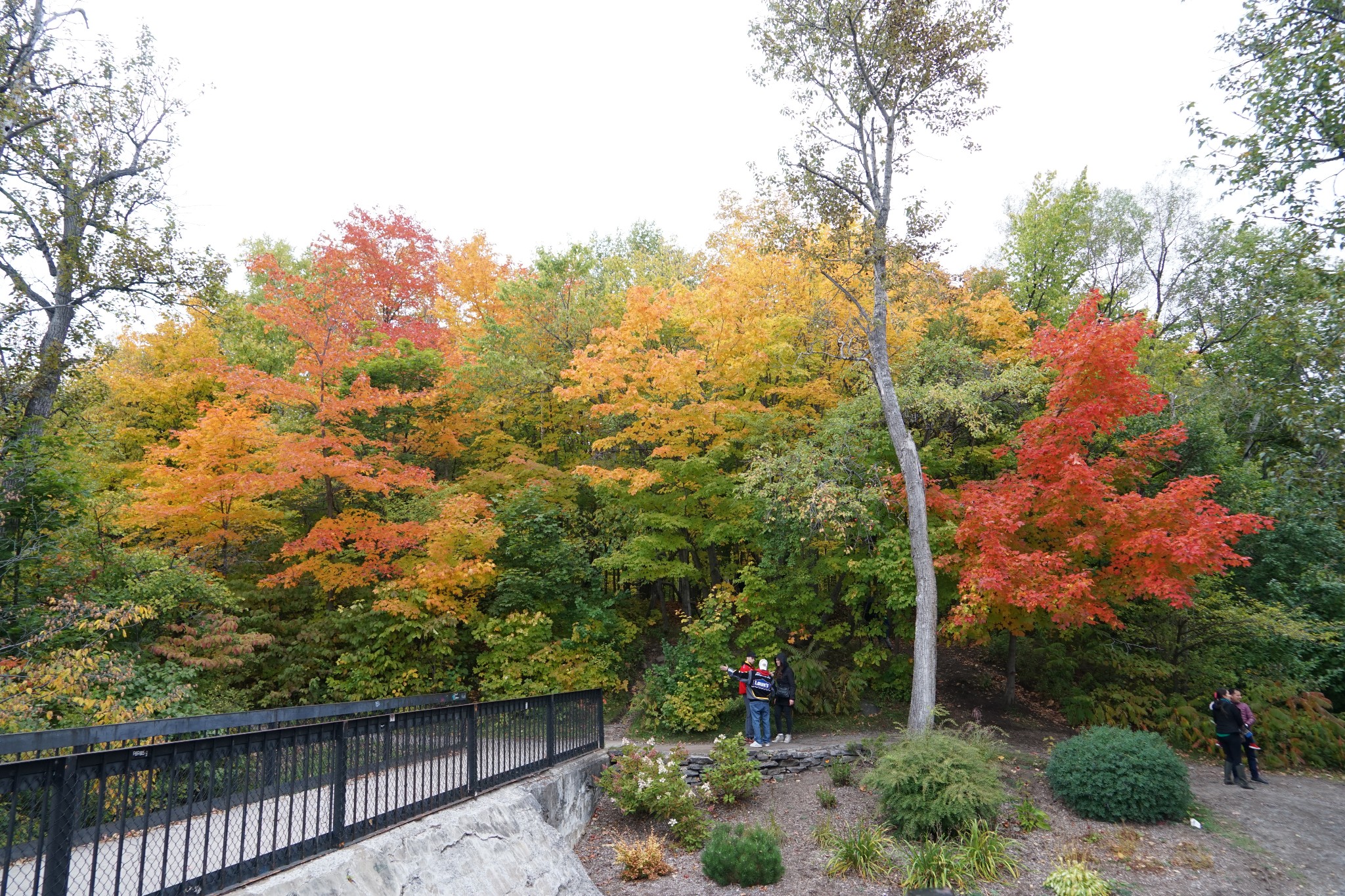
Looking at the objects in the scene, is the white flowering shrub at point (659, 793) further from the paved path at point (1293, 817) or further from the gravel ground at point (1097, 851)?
the paved path at point (1293, 817)

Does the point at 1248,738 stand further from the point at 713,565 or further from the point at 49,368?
the point at 49,368

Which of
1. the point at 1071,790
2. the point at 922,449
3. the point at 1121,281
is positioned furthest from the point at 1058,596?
the point at 1121,281

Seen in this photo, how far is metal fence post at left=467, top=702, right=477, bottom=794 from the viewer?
7324 millimetres

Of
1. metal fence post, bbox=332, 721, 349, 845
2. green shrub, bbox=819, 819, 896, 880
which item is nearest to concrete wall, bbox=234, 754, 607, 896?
metal fence post, bbox=332, 721, 349, 845

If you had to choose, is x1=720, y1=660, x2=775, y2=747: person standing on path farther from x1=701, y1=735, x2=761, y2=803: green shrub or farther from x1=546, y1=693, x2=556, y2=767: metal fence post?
x1=546, y1=693, x2=556, y2=767: metal fence post

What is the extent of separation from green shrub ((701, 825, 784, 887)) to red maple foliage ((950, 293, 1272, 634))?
473cm

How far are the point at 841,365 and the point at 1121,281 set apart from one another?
1371 centimetres

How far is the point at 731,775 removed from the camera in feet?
32.6

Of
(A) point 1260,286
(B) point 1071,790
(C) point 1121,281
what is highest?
(C) point 1121,281

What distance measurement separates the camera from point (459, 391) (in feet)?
56.8

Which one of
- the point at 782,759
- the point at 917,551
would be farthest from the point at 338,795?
the point at 917,551

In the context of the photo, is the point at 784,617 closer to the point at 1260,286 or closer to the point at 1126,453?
the point at 1126,453

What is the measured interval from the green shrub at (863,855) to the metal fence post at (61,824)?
683 centimetres

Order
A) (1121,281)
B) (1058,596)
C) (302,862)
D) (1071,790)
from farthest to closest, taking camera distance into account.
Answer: (1121,281)
(1058,596)
(1071,790)
(302,862)
